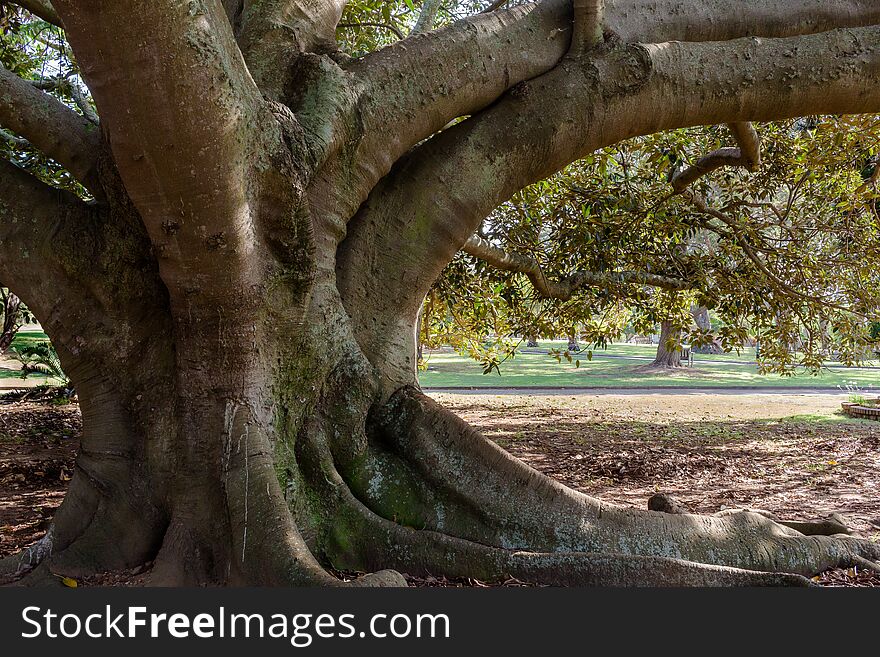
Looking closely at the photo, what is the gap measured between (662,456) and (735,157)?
4.13m

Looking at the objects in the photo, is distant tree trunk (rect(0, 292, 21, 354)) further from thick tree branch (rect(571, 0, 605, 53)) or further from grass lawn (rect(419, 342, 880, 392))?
thick tree branch (rect(571, 0, 605, 53))

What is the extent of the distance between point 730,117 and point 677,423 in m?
10.1

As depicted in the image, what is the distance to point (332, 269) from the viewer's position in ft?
13.2

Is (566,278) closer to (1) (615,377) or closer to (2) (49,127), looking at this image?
(2) (49,127)

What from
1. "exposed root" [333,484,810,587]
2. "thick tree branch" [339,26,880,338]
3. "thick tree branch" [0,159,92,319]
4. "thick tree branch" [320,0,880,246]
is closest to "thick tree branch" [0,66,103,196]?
"thick tree branch" [0,159,92,319]

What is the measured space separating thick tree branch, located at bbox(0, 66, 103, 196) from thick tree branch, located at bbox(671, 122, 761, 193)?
437cm

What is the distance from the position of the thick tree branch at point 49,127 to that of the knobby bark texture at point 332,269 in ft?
0.05

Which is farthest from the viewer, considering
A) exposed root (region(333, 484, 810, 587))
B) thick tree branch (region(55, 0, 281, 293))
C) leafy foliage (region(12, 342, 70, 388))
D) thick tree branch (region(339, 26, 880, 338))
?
leafy foliage (region(12, 342, 70, 388))

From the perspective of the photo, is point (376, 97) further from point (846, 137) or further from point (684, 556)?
point (846, 137)

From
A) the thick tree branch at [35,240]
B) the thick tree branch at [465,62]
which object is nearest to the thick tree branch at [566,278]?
the thick tree branch at [465,62]

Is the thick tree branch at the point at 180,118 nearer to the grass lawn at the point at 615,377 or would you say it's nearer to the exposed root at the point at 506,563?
the exposed root at the point at 506,563

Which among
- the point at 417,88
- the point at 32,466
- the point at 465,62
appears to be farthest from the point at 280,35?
the point at 32,466

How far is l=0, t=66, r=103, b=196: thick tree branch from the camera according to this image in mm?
3912

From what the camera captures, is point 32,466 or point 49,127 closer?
point 49,127
